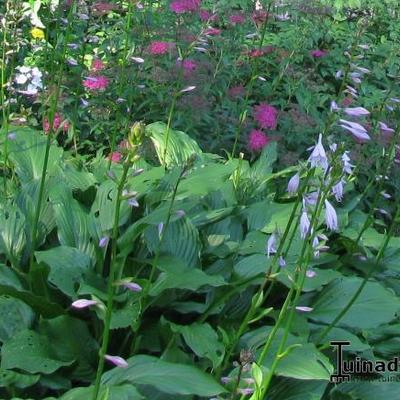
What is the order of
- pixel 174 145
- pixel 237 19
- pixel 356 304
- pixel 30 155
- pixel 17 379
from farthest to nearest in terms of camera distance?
pixel 237 19 < pixel 174 145 < pixel 30 155 < pixel 356 304 < pixel 17 379

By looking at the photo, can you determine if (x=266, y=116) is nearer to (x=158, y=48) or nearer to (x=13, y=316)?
(x=158, y=48)

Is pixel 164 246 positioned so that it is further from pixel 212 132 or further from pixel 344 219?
pixel 212 132

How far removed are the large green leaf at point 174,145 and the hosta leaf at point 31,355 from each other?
79.4 inches

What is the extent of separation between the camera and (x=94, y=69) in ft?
16.9

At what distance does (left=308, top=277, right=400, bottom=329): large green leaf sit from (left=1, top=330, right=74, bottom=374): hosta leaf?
121cm

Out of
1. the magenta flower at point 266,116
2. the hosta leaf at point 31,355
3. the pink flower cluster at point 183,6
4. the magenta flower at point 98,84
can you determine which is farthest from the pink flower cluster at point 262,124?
the hosta leaf at point 31,355

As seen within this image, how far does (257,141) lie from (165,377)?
2.58 metres

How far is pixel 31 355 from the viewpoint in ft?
8.94

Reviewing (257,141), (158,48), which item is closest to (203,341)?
(257,141)

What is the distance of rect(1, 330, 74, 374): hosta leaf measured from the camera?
265 centimetres

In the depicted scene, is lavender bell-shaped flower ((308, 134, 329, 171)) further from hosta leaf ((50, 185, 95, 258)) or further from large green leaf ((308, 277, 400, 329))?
hosta leaf ((50, 185, 95, 258))

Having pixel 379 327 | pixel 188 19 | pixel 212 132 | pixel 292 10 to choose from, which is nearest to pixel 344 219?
pixel 379 327

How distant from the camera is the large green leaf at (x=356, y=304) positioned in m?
3.18

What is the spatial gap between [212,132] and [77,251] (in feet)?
7.31
